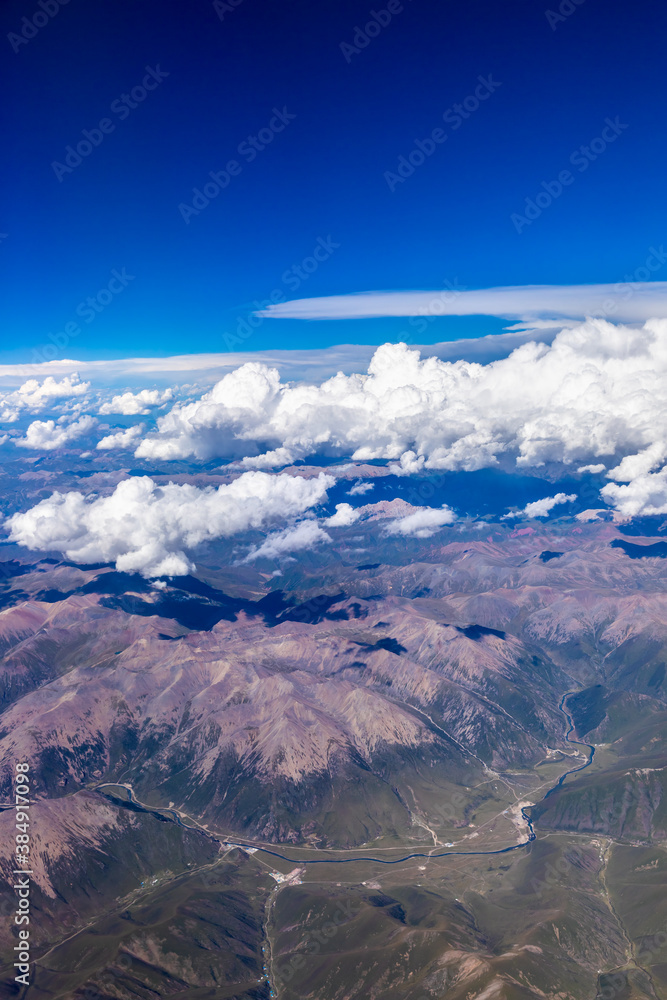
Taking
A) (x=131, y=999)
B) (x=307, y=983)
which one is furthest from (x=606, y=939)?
(x=131, y=999)

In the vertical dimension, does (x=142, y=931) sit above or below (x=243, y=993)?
above

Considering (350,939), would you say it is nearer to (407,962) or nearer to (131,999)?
(407,962)

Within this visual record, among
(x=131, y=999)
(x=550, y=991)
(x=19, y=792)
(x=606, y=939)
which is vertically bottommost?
(x=606, y=939)

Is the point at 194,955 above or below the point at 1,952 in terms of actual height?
below

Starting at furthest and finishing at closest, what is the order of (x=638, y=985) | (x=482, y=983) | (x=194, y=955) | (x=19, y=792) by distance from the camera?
(x=194, y=955) → (x=638, y=985) → (x=482, y=983) → (x=19, y=792)

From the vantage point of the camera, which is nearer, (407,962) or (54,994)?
(54,994)

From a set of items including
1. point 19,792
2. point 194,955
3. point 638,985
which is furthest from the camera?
point 194,955

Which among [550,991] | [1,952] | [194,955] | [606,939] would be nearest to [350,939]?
[194,955]

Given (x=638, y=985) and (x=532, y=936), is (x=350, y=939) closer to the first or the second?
(x=532, y=936)

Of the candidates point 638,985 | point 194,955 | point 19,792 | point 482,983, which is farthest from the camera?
point 194,955

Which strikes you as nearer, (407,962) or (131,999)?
(131,999)
